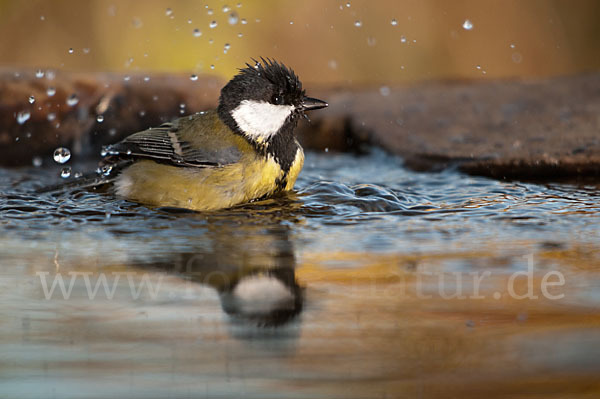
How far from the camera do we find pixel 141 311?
193cm

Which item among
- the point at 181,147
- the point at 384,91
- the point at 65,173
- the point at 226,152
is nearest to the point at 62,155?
the point at 65,173

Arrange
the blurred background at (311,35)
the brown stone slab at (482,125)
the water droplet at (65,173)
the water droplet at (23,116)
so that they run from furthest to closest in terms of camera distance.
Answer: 1. the blurred background at (311,35)
2. the water droplet at (23,116)
3. the water droplet at (65,173)
4. the brown stone slab at (482,125)

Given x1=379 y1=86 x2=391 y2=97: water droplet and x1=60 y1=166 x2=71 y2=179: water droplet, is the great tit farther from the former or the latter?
x1=379 y1=86 x2=391 y2=97: water droplet

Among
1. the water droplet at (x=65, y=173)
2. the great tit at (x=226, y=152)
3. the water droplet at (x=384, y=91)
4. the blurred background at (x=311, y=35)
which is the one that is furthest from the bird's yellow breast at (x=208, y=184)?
the blurred background at (x=311, y=35)

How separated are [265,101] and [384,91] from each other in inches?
77.2

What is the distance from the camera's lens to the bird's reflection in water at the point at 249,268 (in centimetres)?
189

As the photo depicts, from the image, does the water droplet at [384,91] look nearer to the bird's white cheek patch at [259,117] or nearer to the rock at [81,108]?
the rock at [81,108]

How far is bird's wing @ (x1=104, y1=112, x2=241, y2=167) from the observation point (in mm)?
3607

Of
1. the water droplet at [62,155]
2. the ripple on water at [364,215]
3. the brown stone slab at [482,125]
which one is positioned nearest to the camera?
the ripple on water at [364,215]

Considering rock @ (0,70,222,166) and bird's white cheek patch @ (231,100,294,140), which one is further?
rock @ (0,70,222,166)

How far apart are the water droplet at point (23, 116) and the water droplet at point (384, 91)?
231cm

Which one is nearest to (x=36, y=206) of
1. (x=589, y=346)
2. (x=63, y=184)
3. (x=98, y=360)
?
(x=63, y=184)

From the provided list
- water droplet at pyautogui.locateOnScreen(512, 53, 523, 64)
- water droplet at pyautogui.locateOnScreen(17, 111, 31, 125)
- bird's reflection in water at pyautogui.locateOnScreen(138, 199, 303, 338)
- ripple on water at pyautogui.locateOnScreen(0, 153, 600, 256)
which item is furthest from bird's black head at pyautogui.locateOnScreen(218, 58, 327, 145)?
water droplet at pyautogui.locateOnScreen(512, 53, 523, 64)

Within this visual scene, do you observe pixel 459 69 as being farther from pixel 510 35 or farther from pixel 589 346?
pixel 589 346
